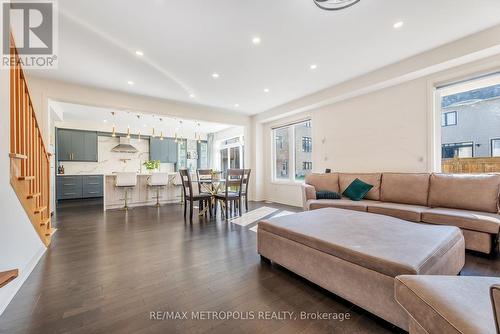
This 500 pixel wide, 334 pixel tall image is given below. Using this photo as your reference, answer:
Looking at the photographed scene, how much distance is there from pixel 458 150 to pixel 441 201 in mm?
982

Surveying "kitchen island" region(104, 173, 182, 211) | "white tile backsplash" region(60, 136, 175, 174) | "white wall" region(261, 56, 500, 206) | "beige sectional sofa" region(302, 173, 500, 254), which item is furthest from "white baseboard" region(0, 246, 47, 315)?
"white tile backsplash" region(60, 136, 175, 174)

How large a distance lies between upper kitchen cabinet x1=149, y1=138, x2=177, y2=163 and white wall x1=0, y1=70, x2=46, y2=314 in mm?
6728

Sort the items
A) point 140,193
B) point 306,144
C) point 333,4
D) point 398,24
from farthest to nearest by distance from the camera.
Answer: point 140,193 < point 306,144 < point 398,24 < point 333,4

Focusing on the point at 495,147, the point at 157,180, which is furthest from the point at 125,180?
the point at 495,147

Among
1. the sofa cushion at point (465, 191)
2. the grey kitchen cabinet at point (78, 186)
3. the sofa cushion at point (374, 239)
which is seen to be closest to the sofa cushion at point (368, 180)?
the sofa cushion at point (465, 191)

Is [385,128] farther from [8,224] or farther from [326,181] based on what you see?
[8,224]

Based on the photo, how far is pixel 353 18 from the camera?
240 centimetres

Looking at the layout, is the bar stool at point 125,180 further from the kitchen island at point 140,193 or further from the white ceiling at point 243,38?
the white ceiling at point 243,38

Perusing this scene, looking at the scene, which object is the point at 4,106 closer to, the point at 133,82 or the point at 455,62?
the point at 133,82

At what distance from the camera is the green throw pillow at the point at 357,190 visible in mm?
3658

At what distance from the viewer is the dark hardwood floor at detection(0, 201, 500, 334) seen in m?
1.38

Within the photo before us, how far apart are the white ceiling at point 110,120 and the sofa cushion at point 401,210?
4.95m

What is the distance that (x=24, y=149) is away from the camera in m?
2.15

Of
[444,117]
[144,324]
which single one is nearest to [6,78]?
[144,324]
